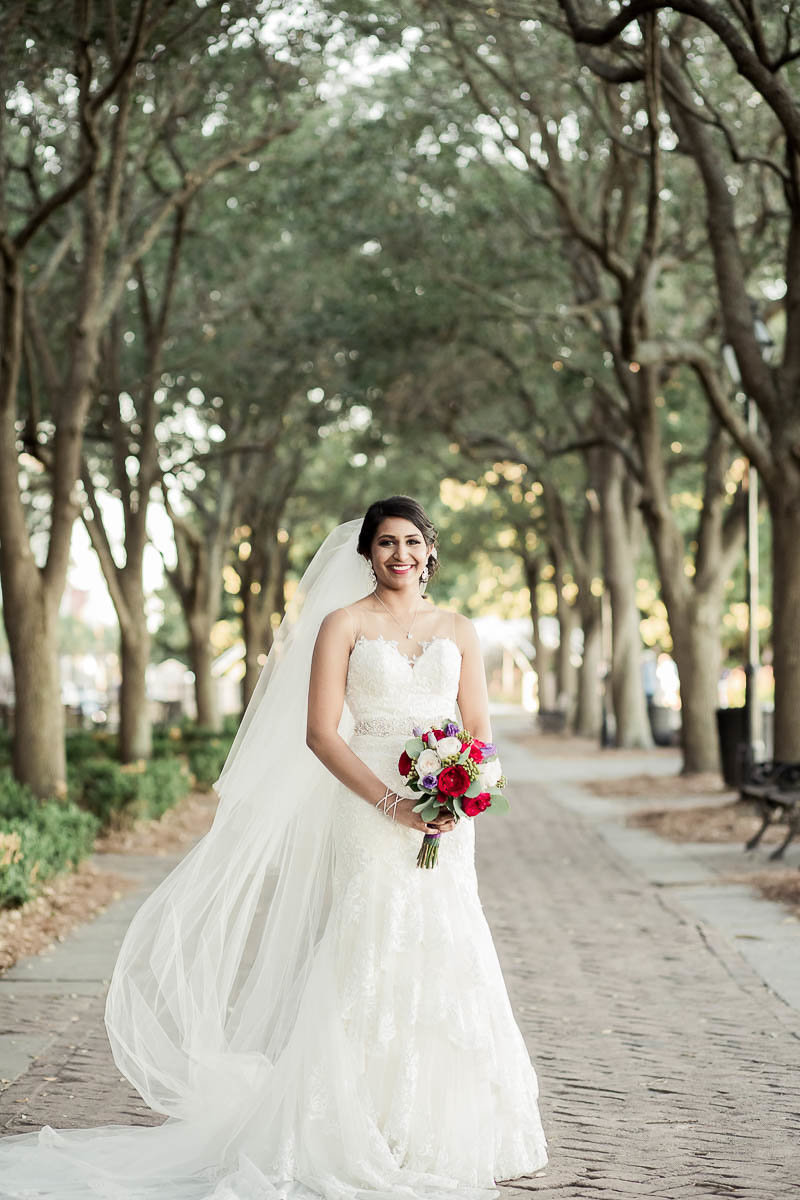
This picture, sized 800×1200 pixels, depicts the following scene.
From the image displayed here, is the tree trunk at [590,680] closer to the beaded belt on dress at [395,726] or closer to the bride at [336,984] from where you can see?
the bride at [336,984]

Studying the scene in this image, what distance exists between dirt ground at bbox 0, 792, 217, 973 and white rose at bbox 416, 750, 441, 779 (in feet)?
14.8

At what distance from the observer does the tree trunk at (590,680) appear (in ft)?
116

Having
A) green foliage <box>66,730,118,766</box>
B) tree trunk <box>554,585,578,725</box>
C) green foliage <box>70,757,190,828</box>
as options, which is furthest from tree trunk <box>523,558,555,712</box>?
green foliage <box>70,757,190,828</box>

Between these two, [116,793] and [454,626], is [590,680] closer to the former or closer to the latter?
[116,793]

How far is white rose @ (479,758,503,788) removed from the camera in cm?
485

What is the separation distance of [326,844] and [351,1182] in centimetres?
120

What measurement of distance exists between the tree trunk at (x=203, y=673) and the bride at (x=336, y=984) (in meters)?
19.8

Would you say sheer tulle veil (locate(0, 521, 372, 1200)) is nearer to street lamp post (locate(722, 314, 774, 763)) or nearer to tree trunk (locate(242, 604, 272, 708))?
street lamp post (locate(722, 314, 774, 763))

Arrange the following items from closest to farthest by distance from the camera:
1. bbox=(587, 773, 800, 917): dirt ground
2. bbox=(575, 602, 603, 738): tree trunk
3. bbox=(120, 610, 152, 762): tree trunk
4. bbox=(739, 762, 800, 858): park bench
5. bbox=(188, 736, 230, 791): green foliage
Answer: bbox=(587, 773, 800, 917): dirt ground
bbox=(739, 762, 800, 858): park bench
bbox=(120, 610, 152, 762): tree trunk
bbox=(188, 736, 230, 791): green foliage
bbox=(575, 602, 603, 738): tree trunk

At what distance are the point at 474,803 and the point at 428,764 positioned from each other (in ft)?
0.68

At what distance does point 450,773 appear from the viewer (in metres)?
4.72

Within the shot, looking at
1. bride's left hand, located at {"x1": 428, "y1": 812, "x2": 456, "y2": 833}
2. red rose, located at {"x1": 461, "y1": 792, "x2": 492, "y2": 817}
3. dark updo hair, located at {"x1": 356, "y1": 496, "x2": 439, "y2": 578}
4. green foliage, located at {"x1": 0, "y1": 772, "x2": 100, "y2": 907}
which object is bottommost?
green foliage, located at {"x1": 0, "y1": 772, "x2": 100, "y2": 907}

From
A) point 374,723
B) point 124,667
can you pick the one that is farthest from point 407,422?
point 374,723

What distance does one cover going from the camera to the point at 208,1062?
5.23 meters
